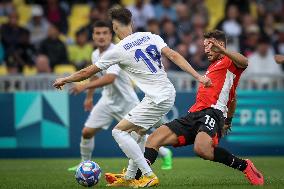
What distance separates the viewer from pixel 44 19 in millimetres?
22688

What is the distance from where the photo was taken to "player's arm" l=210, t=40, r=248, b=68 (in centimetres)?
1055

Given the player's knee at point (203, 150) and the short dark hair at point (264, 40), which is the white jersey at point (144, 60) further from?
the short dark hair at point (264, 40)

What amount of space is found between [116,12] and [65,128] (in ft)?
25.2

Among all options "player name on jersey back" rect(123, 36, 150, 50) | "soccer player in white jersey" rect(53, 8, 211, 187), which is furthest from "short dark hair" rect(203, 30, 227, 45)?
"player name on jersey back" rect(123, 36, 150, 50)

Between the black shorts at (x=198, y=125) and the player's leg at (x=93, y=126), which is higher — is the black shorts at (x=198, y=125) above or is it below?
above

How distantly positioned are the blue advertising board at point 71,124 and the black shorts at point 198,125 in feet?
23.2

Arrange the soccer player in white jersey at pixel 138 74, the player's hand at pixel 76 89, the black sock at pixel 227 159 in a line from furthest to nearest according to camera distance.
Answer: the player's hand at pixel 76 89 < the black sock at pixel 227 159 < the soccer player in white jersey at pixel 138 74

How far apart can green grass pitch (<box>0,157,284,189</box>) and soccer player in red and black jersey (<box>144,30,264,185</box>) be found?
0.37m

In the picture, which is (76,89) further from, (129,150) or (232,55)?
(232,55)

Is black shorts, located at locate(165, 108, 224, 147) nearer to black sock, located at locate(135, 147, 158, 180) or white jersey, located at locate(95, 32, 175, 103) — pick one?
black sock, located at locate(135, 147, 158, 180)

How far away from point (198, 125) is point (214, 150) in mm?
463

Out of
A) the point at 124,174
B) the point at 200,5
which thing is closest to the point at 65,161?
the point at 124,174

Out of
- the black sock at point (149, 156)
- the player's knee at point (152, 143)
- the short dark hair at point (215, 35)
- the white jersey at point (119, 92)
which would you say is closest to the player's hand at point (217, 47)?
the short dark hair at point (215, 35)

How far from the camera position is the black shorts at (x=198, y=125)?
11.0 m
